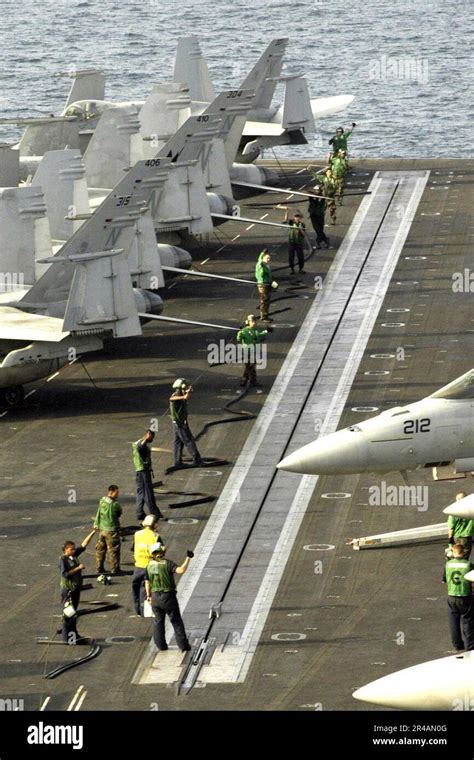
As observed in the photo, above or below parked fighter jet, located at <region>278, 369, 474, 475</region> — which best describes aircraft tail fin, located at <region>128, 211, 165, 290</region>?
below

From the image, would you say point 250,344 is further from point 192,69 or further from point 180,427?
point 192,69

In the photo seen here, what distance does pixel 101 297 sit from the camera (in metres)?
42.9

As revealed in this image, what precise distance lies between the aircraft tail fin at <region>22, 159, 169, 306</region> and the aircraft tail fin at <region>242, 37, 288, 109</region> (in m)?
22.4

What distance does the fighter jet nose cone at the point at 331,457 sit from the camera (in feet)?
102

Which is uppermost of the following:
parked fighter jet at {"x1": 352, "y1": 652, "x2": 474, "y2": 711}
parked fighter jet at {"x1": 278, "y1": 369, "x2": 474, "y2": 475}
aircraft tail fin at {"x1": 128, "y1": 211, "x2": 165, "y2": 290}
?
parked fighter jet at {"x1": 352, "y1": 652, "x2": 474, "y2": 711}

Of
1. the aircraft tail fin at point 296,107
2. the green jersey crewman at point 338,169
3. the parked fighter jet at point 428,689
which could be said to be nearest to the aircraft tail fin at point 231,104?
the green jersey crewman at point 338,169

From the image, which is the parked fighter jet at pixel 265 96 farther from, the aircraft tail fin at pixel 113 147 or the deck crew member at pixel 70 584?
the deck crew member at pixel 70 584

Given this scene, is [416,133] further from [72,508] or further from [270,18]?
[72,508]

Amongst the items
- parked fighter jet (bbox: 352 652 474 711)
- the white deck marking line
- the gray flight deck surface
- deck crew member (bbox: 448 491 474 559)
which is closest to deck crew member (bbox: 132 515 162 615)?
the gray flight deck surface

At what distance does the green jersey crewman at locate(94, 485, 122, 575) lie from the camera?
31312 millimetres

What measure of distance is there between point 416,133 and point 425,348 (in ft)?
193

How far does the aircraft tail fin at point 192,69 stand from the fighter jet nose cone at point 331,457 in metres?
41.7

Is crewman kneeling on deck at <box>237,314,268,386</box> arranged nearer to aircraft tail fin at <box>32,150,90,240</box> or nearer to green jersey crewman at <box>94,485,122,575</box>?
aircraft tail fin at <box>32,150,90,240</box>

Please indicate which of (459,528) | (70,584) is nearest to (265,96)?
(459,528)
